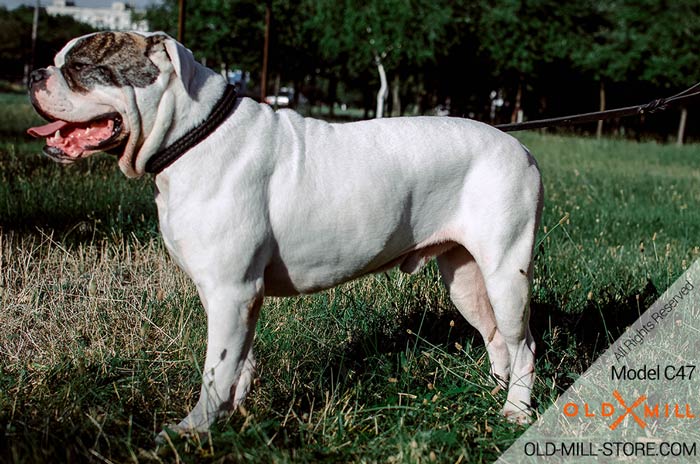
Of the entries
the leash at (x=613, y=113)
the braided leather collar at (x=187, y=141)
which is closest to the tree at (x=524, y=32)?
the leash at (x=613, y=113)

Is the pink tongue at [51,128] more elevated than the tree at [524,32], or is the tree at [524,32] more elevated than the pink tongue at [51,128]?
the tree at [524,32]

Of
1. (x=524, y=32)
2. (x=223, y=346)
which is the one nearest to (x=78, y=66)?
(x=223, y=346)

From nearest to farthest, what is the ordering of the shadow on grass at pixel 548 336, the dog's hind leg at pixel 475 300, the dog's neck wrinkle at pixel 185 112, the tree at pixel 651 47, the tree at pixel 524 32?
the dog's neck wrinkle at pixel 185 112, the dog's hind leg at pixel 475 300, the shadow on grass at pixel 548 336, the tree at pixel 651 47, the tree at pixel 524 32

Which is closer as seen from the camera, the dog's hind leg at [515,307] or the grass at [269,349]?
the grass at [269,349]

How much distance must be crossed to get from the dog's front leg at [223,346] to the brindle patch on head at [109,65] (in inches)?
34.9

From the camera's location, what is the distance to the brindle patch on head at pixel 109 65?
2941 millimetres

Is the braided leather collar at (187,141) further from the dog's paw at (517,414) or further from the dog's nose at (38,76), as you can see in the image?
the dog's paw at (517,414)

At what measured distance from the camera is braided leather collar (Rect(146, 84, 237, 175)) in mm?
2957

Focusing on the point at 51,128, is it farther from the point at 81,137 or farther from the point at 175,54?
the point at 175,54

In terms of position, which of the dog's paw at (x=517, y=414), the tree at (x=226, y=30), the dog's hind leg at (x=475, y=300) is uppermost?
the tree at (x=226, y=30)

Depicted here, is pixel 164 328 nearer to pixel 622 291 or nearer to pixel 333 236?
pixel 333 236

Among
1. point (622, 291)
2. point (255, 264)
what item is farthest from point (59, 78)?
point (622, 291)

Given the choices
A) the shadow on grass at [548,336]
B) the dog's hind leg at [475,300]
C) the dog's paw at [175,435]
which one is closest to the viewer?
the dog's paw at [175,435]

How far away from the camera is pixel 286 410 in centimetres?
342
